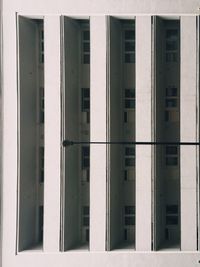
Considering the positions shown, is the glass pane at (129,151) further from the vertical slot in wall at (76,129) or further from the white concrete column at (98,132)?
the white concrete column at (98,132)

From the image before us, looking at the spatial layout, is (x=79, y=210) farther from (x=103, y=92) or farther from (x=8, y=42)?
(x=8, y=42)

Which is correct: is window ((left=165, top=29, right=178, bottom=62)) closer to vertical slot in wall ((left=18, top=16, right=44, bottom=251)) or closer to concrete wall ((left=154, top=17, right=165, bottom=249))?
concrete wall ((left=154, top=17, right=165, bottom=249))

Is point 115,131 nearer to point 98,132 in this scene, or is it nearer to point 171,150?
point 98,132

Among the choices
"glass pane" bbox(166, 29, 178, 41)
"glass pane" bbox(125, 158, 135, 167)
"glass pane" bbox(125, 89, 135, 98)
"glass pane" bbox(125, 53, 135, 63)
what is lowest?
"glass pane" bbox(125, 158, 135, 167)

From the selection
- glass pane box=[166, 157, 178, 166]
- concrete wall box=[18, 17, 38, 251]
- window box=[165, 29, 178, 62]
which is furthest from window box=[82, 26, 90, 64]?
glass pane box=[166, 157, 178, 166]

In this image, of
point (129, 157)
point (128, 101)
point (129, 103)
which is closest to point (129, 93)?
point (128, 101)

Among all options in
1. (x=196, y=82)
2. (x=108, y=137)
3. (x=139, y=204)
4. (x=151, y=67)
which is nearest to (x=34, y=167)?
(x=108, y=137)
